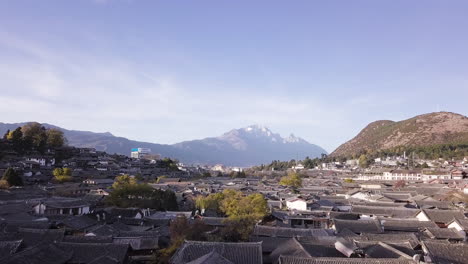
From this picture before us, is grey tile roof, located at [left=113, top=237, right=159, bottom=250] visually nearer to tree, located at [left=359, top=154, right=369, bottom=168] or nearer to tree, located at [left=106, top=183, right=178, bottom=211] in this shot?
tree, located at [left=106, top=183, right=178, bottom=211]

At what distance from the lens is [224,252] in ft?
49.5

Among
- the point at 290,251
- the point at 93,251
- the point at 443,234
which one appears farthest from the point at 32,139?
the point at 443,234

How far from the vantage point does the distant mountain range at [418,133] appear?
4008 inches

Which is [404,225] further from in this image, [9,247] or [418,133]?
[418,133]

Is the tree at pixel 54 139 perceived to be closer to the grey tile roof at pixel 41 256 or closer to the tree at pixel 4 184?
the tree at pixel 4 184

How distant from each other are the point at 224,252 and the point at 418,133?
109m

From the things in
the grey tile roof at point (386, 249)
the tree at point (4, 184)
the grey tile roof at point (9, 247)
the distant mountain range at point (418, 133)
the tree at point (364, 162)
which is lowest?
the grey tile roof at point (386, 249)

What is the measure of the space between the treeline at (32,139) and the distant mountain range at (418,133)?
7639 cm

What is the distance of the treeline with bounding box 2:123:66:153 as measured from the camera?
56781 mm

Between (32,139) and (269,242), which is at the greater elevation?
(32,139)

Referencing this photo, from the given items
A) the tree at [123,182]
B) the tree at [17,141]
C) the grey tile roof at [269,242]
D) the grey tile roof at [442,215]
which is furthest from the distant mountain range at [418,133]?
the grey tile roof at [269,242]

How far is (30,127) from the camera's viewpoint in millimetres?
61562

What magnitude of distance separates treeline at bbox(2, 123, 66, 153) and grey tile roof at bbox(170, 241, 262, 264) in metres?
50.3

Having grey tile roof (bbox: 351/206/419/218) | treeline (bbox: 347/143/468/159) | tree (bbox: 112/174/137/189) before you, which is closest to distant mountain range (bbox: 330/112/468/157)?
treeline (bbox: 347/143/468/159)
